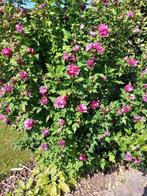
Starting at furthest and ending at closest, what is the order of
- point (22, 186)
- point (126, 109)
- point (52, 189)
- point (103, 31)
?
1. point (22, 186)
2. point (52, 189)
3. point (126, 109)
4. point (103, 31)

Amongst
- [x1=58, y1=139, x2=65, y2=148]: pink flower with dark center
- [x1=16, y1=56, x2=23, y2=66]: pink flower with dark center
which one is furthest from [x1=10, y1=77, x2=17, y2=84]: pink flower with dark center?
[x1=58, y1=139, x2=65, y2=148]: pink flower with dark center

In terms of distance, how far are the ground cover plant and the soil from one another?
0.14m

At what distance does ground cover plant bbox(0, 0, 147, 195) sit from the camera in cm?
331

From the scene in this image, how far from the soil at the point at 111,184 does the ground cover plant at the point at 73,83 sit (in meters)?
0.14

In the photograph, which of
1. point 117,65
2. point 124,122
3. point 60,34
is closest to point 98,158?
point 124,122

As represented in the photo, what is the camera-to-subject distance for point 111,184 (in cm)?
406

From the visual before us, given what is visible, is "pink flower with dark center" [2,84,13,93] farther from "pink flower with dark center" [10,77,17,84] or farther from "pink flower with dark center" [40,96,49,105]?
"pink flower with dark center" [40,96,49,105]

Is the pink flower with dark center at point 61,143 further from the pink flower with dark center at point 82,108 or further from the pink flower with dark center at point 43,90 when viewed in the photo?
the pink flower with dark center at point 43,90

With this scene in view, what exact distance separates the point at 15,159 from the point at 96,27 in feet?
7.13

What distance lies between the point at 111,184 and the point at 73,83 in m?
1.35

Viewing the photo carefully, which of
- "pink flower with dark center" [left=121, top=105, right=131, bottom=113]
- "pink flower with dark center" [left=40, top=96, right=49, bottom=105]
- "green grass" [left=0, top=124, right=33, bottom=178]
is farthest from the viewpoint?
"green grass" [left=0, top=124, right=33, bottom=178]

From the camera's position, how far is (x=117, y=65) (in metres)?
3.79

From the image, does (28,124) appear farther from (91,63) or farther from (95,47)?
(95,47)

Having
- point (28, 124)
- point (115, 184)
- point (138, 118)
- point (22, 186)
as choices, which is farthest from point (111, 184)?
point (28, 124)
